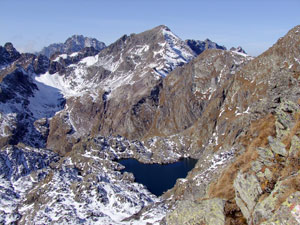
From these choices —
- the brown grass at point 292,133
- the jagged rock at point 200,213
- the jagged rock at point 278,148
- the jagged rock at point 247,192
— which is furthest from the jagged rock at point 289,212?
the brown grass at point 292,133

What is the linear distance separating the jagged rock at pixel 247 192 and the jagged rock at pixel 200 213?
232cm

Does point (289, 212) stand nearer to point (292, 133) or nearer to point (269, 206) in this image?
point (269, 206)

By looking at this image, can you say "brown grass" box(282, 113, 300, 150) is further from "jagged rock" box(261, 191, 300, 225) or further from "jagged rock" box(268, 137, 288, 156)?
"jagged rock" box(261, 191, 300, 225)

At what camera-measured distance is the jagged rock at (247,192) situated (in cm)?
3278

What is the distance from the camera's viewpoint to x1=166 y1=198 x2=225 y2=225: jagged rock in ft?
108

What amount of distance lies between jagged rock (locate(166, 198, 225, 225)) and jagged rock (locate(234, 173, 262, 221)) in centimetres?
232

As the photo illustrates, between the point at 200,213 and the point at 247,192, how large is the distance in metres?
5.93

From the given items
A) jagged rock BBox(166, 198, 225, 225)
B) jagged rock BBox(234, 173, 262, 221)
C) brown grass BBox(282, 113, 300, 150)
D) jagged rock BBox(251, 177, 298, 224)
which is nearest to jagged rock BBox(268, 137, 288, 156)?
brown grass BBox(282, 113, 300, 150)

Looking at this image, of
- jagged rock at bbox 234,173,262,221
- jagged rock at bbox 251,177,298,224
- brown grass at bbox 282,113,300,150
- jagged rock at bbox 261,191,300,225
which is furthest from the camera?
brown grass at bbox 282,113,300,150

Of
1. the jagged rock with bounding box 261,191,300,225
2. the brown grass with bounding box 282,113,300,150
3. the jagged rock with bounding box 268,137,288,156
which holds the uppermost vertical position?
the brown grass with bounding box 282,113,300,150

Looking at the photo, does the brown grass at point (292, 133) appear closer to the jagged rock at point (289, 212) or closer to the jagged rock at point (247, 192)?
the jagged rock at point (247, 192)

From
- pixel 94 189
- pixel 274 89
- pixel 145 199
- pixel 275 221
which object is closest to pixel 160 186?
pixel 145 199

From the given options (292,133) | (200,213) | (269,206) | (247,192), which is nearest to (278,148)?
(292,133)

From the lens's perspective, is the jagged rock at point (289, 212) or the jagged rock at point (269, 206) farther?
the jagged rock at point (269, 206)
